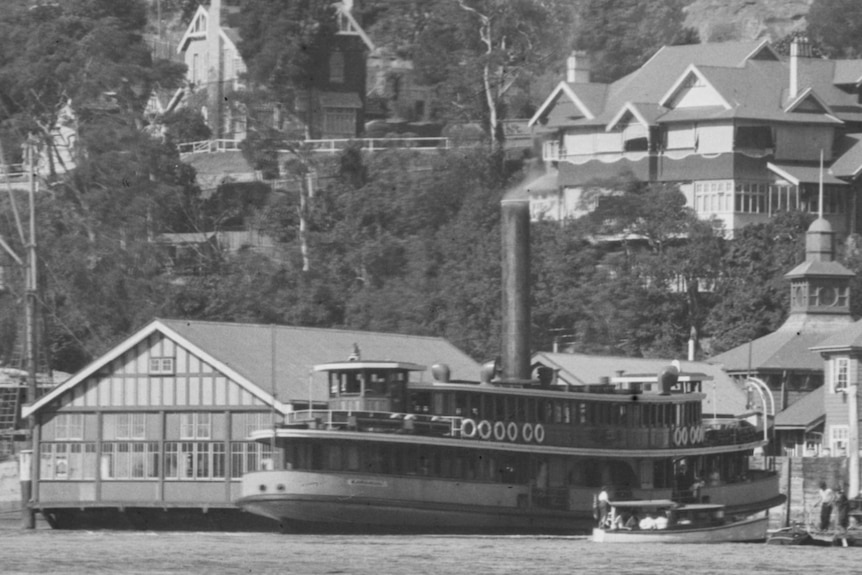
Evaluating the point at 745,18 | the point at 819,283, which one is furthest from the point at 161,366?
the point at 745,18

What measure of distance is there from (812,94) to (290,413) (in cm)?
6346

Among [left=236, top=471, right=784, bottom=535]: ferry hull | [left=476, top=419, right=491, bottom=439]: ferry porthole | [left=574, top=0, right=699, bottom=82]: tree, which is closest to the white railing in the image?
[left=574, top=0, right=699, bottom=82]: tree

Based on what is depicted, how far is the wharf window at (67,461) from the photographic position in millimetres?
99312

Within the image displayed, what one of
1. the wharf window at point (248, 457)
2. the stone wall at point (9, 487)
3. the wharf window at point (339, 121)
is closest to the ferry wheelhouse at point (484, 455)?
the wharf window at point (248, 457)

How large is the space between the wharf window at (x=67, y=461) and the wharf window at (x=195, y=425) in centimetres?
364

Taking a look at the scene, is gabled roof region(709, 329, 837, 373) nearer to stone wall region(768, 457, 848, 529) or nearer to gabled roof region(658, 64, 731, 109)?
stone wall region(768, 457, 848, 529)

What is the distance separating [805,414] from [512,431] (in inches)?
1331

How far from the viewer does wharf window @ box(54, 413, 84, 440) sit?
326 feet

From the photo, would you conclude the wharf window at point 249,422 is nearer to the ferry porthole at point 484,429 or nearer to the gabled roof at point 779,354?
the ferry porthole at point 484,429

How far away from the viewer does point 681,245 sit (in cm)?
13438

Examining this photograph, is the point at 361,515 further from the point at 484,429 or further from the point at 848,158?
the point at 848,158

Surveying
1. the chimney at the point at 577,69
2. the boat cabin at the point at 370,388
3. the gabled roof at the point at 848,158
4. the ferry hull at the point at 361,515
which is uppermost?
the chimney at the point at 577,69

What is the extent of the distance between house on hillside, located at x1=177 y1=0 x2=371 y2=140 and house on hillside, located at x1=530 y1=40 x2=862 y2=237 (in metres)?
17.9

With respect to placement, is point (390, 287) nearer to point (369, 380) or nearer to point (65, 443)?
point (65, 443)
